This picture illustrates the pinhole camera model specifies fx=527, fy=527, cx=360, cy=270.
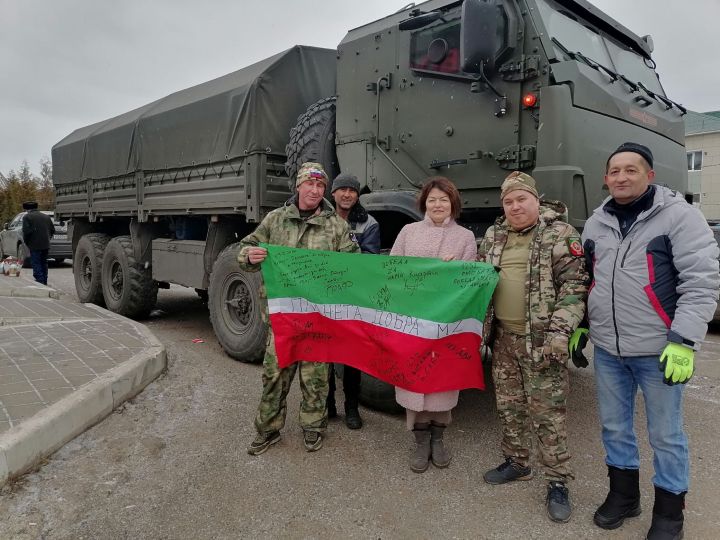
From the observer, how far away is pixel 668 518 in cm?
246

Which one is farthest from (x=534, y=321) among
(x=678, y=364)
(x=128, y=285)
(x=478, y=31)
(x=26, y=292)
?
(x=26, y=292)

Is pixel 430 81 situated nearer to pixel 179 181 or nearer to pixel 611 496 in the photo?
pixel 611 496

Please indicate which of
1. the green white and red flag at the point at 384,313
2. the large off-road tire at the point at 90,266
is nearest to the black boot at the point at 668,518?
the green white and red flag at the point at 384,313

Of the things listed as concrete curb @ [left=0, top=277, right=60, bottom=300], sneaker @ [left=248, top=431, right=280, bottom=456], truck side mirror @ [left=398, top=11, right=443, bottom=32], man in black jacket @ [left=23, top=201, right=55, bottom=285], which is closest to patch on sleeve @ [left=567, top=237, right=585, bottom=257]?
sneaker @ [left=248, top=431, right=280, bottom=456]

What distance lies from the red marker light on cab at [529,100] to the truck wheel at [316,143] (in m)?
1.92

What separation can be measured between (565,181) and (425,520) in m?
2.30

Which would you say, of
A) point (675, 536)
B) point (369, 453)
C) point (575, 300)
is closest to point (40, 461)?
point (369, 453)

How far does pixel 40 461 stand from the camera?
315cm

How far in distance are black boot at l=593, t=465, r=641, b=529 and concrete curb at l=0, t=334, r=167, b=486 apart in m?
3.13

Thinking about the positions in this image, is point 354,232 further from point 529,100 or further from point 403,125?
point 529,100

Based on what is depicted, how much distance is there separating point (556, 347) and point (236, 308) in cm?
374

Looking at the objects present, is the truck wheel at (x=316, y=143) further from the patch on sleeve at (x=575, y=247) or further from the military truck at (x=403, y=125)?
the patch on sleeve at (x=575, y=247)

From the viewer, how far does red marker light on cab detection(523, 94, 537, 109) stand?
364 cm

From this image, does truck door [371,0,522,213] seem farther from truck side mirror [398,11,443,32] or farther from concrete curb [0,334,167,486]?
concrete curb [0,334,167,486]
